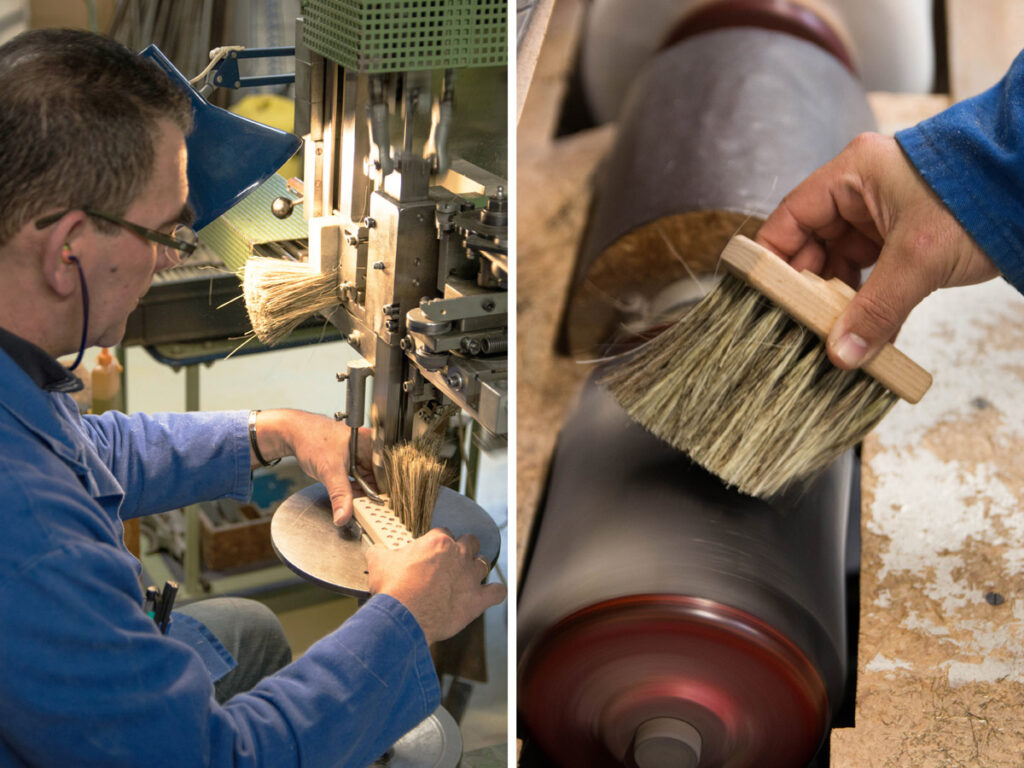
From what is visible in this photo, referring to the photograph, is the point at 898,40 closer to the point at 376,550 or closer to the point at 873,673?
the point at 873,673

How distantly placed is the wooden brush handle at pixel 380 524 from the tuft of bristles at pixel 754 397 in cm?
37

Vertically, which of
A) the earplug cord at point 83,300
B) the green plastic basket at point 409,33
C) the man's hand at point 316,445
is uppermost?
the green plastic basket at point 409,33

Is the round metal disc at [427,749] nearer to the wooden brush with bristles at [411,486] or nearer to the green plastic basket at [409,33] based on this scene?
the wooden brush with bristles at [411,486]

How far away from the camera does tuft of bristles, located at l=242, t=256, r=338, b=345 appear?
1.34 m

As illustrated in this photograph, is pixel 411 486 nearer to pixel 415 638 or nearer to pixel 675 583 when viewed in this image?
pixel 415 638

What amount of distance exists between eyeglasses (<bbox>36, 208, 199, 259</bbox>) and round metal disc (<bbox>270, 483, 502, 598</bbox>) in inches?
15.8

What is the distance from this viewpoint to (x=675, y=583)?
0.94m

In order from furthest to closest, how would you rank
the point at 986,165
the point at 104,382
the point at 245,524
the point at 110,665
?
the point at 245,524 < the point at 104,382 < the point at 986,165 < the point at 110,665

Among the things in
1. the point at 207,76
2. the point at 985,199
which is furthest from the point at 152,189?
the point at 985,199

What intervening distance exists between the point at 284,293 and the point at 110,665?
593mm

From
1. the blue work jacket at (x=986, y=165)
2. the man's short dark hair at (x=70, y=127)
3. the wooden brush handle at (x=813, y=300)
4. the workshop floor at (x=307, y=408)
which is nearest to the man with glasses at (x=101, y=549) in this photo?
the man's short dark hair at (x=70, y=127)

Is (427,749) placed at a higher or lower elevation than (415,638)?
lower

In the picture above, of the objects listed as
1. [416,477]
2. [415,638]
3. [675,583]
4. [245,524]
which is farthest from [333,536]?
[245,524]

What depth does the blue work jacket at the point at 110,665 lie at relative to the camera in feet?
2.83
